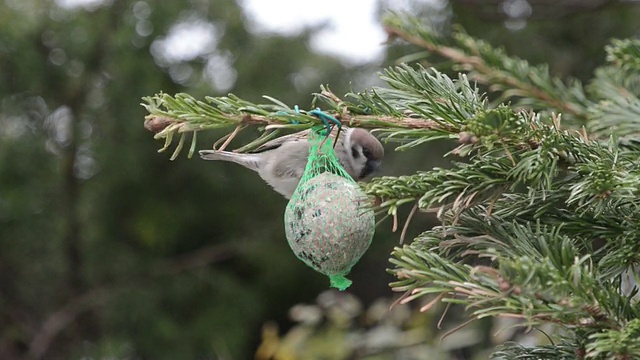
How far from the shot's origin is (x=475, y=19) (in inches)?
134

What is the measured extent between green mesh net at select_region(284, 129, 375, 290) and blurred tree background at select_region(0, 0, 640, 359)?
183cm

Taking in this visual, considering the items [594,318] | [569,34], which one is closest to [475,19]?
[569,34]

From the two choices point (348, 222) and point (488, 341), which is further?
point (488, 341)

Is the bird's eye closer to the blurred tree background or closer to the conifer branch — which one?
the conifer branch

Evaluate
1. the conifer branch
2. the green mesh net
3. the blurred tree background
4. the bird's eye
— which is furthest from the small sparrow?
the blurred tree background

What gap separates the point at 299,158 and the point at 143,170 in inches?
60.6

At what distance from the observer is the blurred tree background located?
3316 millimetres

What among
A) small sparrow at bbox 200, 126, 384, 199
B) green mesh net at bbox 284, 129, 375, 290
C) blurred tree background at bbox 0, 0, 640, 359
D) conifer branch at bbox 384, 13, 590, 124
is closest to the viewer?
green mesh net at bbox 284, 129, 375, 290

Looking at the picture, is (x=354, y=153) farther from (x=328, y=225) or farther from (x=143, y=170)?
(x=143, y=170)

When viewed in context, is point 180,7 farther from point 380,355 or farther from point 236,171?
point 380,355

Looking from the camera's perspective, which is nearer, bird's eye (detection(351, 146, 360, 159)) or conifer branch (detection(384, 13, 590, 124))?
conifer branch (detection(384, 13, 590, 124))

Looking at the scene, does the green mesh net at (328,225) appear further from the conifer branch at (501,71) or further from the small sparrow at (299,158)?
the small sparrow at (299,158)

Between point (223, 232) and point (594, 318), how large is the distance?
10.5ft

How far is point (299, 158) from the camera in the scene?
2.22 metres
